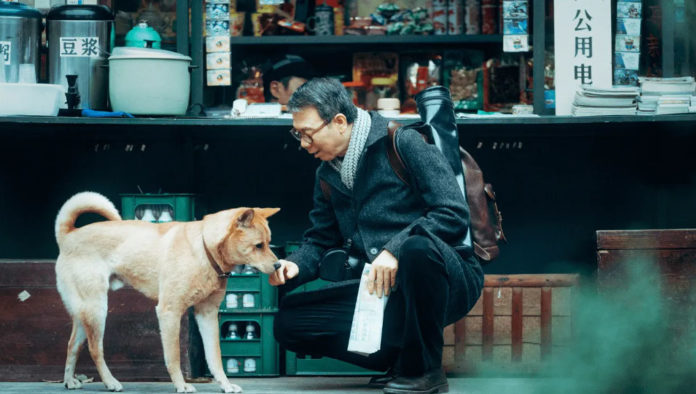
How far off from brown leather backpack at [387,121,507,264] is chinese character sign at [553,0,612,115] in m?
1.11

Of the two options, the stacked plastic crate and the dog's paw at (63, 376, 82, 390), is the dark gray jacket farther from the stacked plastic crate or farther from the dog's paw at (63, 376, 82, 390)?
the dog's paw at (63, 376, 82, 390)

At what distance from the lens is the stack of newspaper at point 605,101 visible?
528 cm

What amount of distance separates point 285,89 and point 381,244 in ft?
7.48

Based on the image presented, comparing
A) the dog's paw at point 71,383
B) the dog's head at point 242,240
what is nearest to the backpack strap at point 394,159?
the dog's head at point 242,240

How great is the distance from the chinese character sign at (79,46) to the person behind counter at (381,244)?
71.0 inches

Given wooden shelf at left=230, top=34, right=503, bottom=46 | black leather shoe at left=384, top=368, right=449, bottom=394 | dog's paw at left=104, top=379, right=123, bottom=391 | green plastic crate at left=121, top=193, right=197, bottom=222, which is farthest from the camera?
wooden shelf at left=230, top=34, right=503, bottom=46

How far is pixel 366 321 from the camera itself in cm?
394

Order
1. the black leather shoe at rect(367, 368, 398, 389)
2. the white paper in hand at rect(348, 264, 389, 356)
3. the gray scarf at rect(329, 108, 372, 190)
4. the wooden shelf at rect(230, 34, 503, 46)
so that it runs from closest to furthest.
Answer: the white paper in hand at rect(348, 264, 389, 356) → the gray scarf at rect(329, 108, 372, 190) → the black leather shoe at rect(367, 368, 398, 389) → the wooden shelf at rect(230, 34, 503, 46)

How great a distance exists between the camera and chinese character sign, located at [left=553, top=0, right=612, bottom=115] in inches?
213

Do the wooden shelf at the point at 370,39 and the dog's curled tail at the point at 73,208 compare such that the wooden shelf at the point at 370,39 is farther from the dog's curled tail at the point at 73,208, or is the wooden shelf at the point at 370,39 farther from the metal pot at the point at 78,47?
the dog's curled tail at the point at 73,208

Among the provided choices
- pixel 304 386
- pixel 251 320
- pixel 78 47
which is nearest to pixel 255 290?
pixel 251 320

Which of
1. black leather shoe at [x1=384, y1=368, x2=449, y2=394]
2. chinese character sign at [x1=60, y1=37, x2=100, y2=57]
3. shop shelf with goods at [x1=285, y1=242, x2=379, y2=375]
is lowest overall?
shop shelf with goods at [x1=285, y1=242, x2=379, y2=375]

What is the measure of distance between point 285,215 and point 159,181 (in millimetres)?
817

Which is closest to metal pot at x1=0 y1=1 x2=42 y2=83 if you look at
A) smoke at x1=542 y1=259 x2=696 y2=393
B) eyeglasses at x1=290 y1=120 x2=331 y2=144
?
eyeglasses at x1=290 y1=120 x2=331 y2=144
